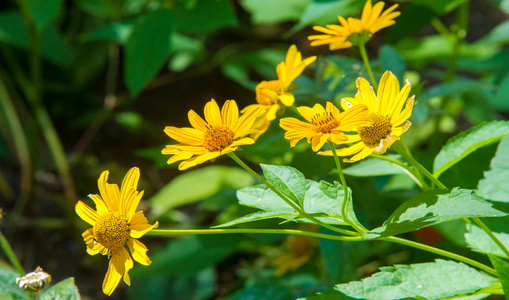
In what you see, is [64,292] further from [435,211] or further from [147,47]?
[147,47]

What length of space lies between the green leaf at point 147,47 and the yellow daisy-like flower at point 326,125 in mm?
567

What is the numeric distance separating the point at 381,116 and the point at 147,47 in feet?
2.13

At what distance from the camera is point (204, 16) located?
102 centimetres

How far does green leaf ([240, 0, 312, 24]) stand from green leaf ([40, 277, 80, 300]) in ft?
2.84

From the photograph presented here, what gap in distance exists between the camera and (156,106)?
1.78 m

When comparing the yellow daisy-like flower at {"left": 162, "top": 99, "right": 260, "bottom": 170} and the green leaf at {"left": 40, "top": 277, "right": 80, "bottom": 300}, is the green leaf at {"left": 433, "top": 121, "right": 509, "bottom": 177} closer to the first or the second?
the yellow daisy-like flower at {"left": 162, "top": 99, "right": 260, "bottom": 170}

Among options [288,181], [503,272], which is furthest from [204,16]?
[503,272]

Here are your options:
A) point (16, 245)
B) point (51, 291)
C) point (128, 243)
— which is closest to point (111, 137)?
point (16, 245)

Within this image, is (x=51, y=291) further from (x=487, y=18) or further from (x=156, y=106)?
(x=487, y=18)

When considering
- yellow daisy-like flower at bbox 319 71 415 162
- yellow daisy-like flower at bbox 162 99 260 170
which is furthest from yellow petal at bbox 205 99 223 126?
yellow daisy-like flower at bbox 319 71 415 162

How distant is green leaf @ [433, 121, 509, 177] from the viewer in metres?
0.54

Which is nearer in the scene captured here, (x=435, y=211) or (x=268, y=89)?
(x=435, y=211)

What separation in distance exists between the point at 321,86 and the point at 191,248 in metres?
0.50

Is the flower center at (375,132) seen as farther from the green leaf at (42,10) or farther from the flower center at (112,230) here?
the green leaf at (42,10)
